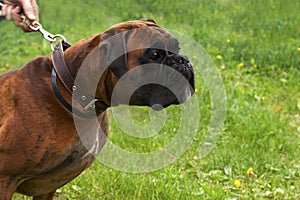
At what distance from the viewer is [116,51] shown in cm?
257

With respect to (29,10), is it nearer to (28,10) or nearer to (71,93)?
(28,10)

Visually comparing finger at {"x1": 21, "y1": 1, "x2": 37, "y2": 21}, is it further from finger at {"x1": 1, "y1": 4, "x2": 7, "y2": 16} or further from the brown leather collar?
the brown leather collar

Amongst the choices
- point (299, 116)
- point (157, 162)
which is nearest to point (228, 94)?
point (299, 116)

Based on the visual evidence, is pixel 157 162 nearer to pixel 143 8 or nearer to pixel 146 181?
pixel 146 181

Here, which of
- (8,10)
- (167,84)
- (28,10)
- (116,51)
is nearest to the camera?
(116,51)

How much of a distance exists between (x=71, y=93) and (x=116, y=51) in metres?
0.37

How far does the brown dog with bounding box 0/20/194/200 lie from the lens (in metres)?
2.60

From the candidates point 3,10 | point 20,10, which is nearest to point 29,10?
point 20,10

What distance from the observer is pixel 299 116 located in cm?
509

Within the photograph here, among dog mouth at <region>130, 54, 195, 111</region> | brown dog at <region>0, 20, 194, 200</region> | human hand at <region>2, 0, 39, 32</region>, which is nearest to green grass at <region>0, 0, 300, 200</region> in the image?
brown dog at <region>0, 20, 194, 200</region>

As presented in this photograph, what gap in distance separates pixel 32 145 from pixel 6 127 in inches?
6.5

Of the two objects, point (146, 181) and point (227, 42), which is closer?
point (146, 181)

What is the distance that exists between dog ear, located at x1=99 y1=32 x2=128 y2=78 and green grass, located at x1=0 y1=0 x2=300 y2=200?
130 cm

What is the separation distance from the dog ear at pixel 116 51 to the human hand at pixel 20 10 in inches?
28.0
